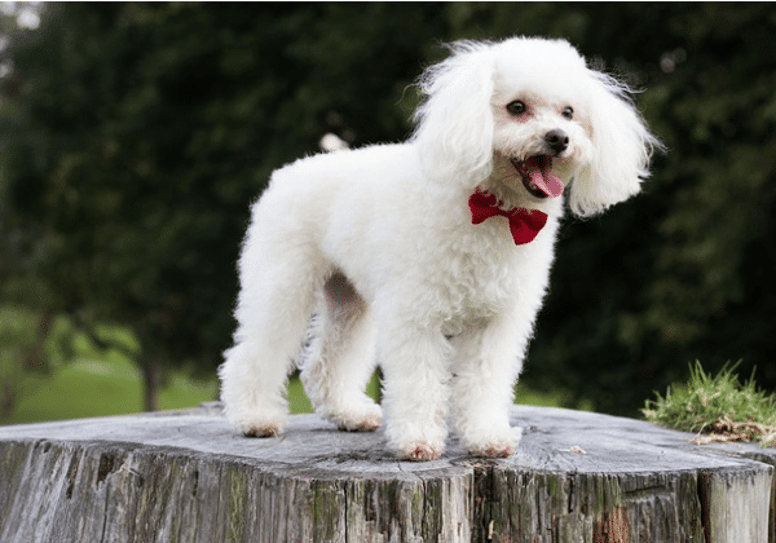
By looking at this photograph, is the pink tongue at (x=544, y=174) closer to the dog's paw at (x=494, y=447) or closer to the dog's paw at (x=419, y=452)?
the dog's paw at (x=494, y=447)

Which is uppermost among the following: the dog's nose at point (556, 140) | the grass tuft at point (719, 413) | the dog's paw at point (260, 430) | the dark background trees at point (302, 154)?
the dark background trees at point (302, 154)

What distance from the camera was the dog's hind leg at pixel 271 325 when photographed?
399 centimetres

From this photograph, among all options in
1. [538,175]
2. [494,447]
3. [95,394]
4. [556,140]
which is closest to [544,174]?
[538,175]

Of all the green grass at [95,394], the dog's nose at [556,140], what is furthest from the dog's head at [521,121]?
the green grass at [95,394]

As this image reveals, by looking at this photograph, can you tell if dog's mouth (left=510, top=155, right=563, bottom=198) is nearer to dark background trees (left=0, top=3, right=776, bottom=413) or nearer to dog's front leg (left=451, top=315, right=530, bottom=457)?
dog's front leg (left=451, top=315, right=530, bottom=457)

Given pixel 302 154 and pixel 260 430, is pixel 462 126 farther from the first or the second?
pixel 302 154

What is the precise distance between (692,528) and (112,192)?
11870 mm

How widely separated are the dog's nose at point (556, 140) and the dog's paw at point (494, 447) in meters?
1.10

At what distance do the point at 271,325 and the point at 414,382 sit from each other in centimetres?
92

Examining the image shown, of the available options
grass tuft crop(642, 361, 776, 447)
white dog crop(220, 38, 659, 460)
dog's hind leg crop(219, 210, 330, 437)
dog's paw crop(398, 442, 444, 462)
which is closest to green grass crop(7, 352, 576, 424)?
dog's hind leg crop(219, 210, 330, 437)

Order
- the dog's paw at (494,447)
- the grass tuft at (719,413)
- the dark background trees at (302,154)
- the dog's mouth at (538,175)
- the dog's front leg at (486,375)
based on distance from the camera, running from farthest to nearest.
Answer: the dark background trees at (302,154), the grass tuft at (719,413), the dog's front leg at (486,375), the dog's paw at (494,447), the dog's mouth at (538,175)

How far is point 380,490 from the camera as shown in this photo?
291cm

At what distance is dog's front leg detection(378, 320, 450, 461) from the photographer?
335 cm

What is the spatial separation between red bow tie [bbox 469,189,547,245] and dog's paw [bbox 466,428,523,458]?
29.7 inches
